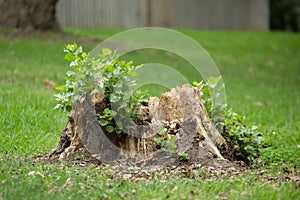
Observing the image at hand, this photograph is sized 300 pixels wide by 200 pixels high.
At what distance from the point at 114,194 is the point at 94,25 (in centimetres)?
1429

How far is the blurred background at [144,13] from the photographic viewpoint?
12.5 m

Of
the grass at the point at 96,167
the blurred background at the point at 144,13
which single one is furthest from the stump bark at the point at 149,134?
the blurred background at the point at 144,13

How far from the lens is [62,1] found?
17781 mm

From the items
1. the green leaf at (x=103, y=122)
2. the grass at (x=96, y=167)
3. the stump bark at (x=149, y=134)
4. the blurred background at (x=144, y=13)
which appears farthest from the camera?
the blurred background at (x=144, y=13)

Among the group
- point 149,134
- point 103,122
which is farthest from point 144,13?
point 103,122

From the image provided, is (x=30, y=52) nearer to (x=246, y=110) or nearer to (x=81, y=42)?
(x=81, y=42)

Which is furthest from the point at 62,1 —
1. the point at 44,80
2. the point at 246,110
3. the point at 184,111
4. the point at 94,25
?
the point at 184,111

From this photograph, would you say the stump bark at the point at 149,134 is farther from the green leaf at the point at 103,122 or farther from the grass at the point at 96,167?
the grass at the point at 96,167

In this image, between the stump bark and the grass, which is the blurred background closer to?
the grass

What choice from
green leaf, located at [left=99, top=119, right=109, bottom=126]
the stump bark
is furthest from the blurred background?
green leaf, located at [left=99, top=119, right=109, bottom=126]

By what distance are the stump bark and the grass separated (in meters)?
0.30

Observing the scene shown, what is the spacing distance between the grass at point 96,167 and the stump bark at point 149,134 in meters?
0.30

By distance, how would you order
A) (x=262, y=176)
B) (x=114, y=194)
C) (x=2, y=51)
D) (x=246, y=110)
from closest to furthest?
(x=114, y=194)
(x=262, y=176)
(x=246, y=110)
(x=2, y=51)

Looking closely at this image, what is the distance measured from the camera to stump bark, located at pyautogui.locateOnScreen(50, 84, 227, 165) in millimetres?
5309
